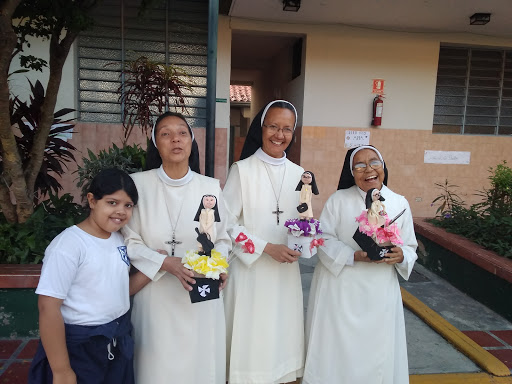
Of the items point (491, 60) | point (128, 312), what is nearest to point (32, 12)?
point (128, 312)

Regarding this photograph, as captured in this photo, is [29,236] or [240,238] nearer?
[240,238]

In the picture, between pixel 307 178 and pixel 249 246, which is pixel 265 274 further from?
pixel 307 178

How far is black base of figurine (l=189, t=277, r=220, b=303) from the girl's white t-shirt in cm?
40

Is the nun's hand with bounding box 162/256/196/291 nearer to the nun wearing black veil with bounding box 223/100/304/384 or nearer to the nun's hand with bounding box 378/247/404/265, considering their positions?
the nun wearing black veil with bounding box 223/100/304/384

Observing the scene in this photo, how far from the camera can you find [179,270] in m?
2.01

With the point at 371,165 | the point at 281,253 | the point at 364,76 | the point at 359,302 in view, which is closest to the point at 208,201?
the point at 281,253

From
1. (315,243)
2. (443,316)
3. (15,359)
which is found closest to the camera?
(315,243)

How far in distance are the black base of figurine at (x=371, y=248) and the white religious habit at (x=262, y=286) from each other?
49cm

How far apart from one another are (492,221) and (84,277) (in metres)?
4.92

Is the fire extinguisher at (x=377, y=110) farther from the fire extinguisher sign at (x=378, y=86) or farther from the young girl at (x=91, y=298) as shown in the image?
the young girl at (x=91, y=298)

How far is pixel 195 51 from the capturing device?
23.6 feet

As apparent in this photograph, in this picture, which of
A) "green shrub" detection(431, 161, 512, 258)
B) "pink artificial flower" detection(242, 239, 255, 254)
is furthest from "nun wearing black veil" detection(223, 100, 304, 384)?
"green shrub" detection(431, 161, 512, 258)

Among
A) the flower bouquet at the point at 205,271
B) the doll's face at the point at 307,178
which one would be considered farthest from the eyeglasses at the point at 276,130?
Answer: the flower bouquet at the point at 205,271

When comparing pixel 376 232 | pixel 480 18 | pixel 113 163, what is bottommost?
pixel 376 232
